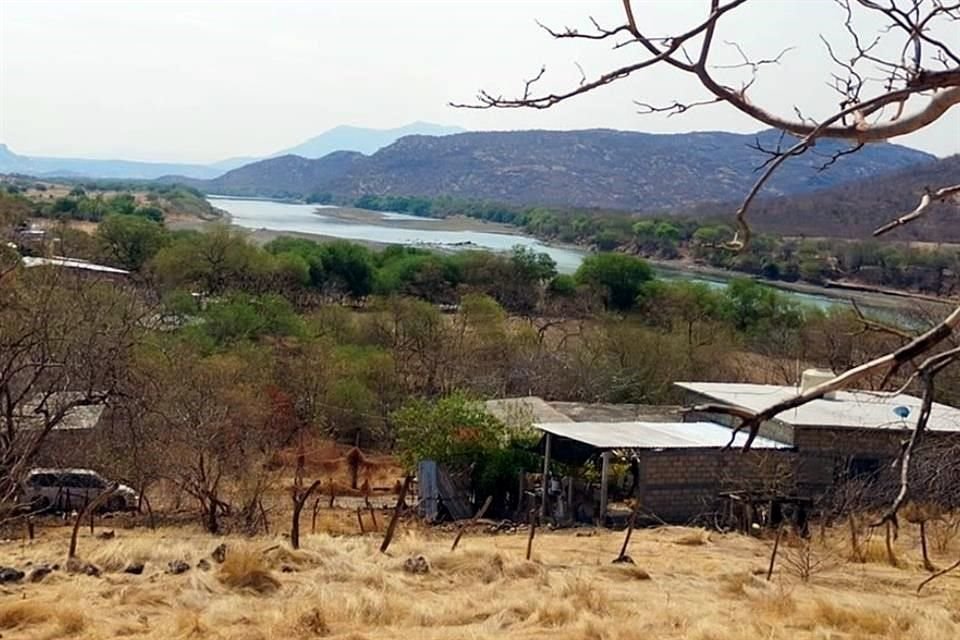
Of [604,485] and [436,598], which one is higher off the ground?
[436,598]

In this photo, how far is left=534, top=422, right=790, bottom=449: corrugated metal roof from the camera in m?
17.8

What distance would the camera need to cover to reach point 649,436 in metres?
18.7

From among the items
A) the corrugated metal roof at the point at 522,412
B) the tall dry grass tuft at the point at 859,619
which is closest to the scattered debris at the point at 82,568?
the tall dry grass tuft at the point at 859,619

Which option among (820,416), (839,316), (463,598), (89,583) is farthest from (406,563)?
(839,316)

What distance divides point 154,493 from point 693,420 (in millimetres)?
10992

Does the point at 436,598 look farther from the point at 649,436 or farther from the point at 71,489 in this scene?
the point at 71,489

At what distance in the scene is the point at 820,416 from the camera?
62.4 feet

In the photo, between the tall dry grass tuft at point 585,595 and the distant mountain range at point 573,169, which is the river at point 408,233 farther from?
the tall dry grass tuft at point 585,595

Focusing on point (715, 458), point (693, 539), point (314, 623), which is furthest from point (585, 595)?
point (715, 458)

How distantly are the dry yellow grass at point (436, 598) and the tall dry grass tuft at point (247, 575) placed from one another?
0.05 ft

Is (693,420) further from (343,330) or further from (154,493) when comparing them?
(343,330)

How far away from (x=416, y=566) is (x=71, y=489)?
386 inches

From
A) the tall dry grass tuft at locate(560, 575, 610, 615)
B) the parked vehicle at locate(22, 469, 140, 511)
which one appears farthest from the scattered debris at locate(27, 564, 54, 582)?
the parked vehicle at locate(22, 469, 140, 511)

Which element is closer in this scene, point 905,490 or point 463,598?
point 905,490
